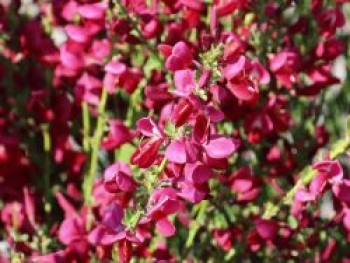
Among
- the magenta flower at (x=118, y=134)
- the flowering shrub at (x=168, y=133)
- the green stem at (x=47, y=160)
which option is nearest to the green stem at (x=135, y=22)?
the flowering shrub at (x=168, y=133)

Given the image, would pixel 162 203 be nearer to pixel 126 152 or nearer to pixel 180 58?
pixel 180 58

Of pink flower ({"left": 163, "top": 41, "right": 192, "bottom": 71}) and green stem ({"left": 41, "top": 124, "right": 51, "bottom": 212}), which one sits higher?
pink flower ({"left": 163, "top": 41, "right": 192, "bottom": 71})

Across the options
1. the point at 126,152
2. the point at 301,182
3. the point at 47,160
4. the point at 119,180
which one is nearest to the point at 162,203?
the point at 119,180

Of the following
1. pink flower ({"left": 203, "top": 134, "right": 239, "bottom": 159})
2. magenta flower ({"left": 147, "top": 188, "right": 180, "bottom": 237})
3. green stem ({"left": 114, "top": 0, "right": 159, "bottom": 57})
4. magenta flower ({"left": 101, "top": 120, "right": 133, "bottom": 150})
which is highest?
Result: green stem ({"left": 114, "top": 0, "right": 159, "bottom": 57})

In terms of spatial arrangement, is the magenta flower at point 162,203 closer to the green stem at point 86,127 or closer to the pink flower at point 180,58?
the pink flower at point 180,58

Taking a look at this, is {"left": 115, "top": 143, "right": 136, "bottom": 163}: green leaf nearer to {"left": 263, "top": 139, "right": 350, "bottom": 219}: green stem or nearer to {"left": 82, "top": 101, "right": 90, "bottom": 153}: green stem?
{"left": 82, "top": 101, "right": 90, "bottom": 153}: green stem

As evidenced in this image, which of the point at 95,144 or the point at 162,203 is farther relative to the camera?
the point at 95,144

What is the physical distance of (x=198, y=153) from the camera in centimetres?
84

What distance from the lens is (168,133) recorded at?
844 millimetres

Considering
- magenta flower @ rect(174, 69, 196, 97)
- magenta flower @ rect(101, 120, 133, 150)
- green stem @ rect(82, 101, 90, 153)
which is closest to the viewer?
magenta flower @ rect(174, 69, 196, 97)

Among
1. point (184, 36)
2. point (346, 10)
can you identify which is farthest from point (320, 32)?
point (346, 10)

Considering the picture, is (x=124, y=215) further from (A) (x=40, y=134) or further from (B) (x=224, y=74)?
(A) (x=40, y=134)

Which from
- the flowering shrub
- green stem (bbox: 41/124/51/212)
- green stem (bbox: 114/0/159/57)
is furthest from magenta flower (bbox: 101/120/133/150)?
green stem (bbox: 41/124/51/212)

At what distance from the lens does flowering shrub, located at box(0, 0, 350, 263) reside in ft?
2.85
